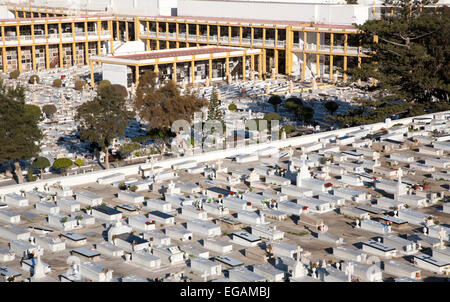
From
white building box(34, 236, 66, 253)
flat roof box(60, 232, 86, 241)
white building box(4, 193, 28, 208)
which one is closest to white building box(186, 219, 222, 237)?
flat roof box(60, 232, 86, 241)

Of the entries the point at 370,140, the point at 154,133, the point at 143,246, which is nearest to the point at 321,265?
the point at 143,246

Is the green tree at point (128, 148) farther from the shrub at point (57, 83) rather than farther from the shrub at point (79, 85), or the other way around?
the shrub at point (57, 83)

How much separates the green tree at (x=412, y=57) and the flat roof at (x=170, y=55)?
22.8 meters

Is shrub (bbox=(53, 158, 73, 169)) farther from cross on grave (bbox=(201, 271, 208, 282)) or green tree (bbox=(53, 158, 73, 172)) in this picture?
cross on grave (bbox=(201, 271, 208, 282))

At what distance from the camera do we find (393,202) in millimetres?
30375

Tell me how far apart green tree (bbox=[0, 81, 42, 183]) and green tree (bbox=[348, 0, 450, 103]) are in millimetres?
22838

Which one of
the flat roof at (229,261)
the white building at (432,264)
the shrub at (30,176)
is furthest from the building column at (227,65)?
the white building at (432,264)

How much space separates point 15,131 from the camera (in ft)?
124

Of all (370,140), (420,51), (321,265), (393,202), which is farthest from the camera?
(420,51)

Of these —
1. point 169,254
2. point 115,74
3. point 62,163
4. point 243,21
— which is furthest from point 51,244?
point 243,21

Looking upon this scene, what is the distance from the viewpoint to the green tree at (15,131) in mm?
37531

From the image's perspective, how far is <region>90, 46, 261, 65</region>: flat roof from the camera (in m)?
68.8

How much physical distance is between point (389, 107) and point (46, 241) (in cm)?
2916

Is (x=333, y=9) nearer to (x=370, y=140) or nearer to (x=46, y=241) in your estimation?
(x=370, y=140)
